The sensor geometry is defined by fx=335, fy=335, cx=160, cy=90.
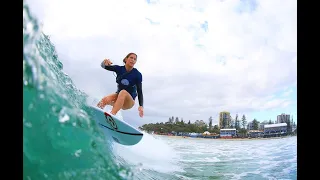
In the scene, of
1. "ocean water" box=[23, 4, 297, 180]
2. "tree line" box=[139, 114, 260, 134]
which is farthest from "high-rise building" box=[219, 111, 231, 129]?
"ocean water" box=[23, 4, 297, 180]

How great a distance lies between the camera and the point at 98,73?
10.7ft

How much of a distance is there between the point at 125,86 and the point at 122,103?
0.55 feet

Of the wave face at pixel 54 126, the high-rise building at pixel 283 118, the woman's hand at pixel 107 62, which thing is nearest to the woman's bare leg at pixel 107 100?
the wave face at pixel 54 126

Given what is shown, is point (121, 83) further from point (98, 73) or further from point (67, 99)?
point (67, 99)

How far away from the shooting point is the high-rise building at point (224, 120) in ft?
10.6

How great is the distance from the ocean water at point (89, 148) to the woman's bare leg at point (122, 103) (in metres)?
0.27

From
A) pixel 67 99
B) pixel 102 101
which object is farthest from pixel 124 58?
pixel 67 99

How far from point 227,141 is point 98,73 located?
1.41 metres

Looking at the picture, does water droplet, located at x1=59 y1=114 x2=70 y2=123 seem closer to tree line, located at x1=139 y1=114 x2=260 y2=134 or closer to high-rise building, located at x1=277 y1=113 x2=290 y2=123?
tree line, located at x1=139 y1=114 x2=260 y2=134

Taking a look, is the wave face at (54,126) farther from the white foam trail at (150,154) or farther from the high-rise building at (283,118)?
the high-rise building at (283,118)

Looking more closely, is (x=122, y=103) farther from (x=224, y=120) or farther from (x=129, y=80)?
(x=224, y=120)

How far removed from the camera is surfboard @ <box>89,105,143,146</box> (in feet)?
10.6

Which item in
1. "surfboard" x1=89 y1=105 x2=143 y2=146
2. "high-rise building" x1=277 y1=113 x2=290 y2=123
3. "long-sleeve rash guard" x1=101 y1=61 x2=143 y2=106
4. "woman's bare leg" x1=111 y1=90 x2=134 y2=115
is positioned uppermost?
"long-sleeve rash guard" x1=101 y1=61 x2=143 y2=106

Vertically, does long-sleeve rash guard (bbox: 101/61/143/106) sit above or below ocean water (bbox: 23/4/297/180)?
above
